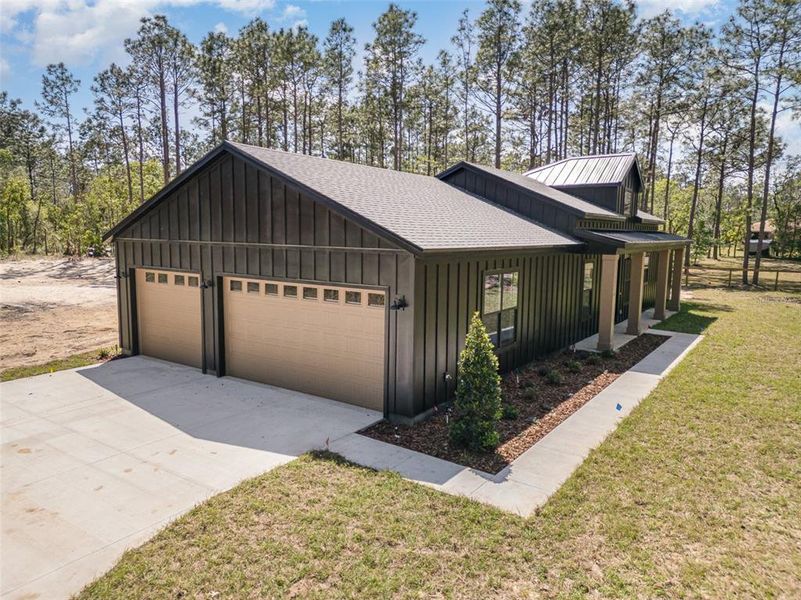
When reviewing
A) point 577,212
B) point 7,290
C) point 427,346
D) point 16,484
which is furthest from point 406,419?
point 7,290

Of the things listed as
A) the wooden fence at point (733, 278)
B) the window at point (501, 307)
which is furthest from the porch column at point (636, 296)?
the wooden fence at point (733, 278)

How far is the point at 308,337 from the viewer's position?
877cm

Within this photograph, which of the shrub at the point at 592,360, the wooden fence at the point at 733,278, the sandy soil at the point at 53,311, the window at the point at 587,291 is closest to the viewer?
the shrub at the point at 592,360

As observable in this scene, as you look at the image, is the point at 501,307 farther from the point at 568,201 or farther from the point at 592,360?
the point at 568,201

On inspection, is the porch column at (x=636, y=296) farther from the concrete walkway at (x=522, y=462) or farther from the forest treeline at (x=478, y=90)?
the forest treeline at (x=478, y=90)

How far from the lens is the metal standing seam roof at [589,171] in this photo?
1559 centimetres

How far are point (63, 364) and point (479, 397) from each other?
9.00m

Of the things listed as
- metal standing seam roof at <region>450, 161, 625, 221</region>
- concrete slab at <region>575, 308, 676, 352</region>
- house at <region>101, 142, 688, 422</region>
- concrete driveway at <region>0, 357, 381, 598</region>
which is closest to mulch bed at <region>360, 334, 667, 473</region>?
house at <region>101, 142, 688, 422</region>

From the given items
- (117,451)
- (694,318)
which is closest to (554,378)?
(117,451)

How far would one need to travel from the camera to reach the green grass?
973 centimetres

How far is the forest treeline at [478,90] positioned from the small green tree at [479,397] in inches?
882

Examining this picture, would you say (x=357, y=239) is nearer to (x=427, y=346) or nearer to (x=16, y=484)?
(x=427, y=346)

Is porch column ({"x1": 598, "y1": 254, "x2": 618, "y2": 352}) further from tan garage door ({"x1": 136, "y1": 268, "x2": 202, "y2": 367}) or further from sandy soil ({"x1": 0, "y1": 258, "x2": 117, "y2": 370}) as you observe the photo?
sandy soil ({"x1": 0, "y1": 258, "x2": 117, "y2": 370})

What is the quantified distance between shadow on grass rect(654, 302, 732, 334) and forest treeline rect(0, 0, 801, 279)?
9.32 meters
